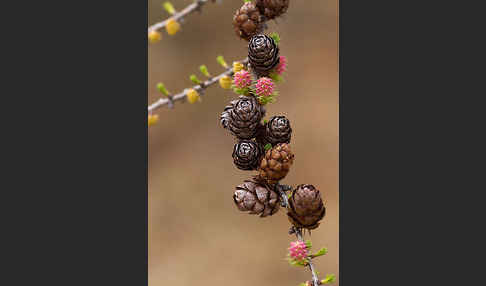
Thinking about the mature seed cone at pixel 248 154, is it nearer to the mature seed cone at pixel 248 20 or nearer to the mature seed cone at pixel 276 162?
the mature seed cone at pixel 276 162

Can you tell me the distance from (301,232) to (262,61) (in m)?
0.33

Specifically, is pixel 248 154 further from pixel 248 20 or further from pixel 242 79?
pixel 248 20

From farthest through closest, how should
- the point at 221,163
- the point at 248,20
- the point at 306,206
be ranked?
the point at 221,163 → the point at 248,20 → the point at 306,206

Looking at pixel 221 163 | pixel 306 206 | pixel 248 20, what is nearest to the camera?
pixel 306 206

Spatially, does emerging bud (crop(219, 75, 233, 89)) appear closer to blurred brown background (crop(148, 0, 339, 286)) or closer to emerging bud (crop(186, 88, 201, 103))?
emerging bud (crop(186, 88, 201, 103))

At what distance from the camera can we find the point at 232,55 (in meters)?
1.35

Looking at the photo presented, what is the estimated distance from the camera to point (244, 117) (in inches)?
34.3

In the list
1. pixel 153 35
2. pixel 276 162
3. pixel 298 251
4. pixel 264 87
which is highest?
pixel 153 35

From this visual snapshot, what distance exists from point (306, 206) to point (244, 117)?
201mm

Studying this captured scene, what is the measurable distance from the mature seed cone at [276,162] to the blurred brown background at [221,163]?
1.57 feet

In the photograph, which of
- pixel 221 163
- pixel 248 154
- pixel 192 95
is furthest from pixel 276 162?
pixel 221 163

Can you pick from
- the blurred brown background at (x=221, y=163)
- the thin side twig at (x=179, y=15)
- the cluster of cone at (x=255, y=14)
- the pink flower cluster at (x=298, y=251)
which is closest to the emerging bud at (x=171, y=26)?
the thin side twig at (x=179, y=15)

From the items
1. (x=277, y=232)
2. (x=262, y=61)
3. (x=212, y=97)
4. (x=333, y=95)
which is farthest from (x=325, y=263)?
(x=262, y=61)

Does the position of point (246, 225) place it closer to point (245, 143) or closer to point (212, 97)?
point (212, 97)
